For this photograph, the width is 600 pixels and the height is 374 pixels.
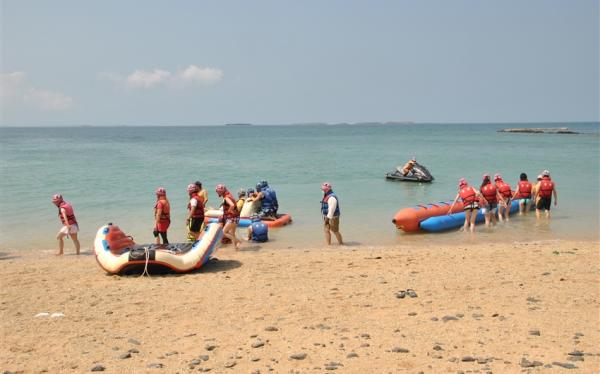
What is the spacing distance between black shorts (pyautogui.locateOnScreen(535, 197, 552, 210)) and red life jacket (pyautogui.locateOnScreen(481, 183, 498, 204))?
5.17 ft

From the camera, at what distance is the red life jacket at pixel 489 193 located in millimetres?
12656

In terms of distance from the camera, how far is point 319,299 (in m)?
6.62

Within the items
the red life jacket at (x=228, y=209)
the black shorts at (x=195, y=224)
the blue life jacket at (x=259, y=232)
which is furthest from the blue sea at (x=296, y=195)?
the black shorts at (x=195, y=224)

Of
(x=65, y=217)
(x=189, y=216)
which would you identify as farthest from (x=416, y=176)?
(x=65, y=217)

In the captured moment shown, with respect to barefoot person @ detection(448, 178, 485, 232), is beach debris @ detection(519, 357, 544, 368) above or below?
below

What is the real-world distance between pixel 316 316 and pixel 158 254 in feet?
9.54

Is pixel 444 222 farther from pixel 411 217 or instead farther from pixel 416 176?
pixel 416 176

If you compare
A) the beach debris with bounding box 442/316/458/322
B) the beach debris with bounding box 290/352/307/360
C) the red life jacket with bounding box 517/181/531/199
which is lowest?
the beach debris with bounding box 290/352/307/360

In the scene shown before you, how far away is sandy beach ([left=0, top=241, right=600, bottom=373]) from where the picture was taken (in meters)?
4.84

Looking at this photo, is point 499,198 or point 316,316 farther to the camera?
point 499,198

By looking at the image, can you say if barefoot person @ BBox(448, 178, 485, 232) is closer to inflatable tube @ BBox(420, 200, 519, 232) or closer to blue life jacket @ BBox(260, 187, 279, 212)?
inflatable tube @ BBox(420, 200, 519, 232)

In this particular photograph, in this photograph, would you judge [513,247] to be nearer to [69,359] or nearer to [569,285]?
[569,285]

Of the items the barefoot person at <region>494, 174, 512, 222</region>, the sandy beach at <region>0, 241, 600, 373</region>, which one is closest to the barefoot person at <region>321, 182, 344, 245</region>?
the sandy beach at <region>0, 241, 600, 373</region>

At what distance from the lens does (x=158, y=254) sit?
7.89 m
